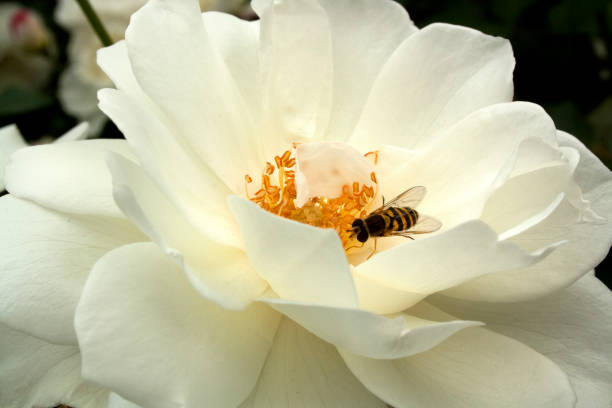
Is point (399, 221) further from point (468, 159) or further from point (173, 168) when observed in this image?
point (173, 168)

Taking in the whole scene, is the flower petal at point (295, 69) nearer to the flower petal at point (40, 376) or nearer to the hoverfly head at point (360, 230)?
the hoverfly head at point (360, 230)

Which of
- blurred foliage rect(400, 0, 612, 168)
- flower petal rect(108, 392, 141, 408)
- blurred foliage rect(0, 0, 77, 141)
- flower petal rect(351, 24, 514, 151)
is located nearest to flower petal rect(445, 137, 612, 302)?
flower petal rect(351, 24, 514, 151)

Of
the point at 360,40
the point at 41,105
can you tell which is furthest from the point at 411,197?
the point at 41,105

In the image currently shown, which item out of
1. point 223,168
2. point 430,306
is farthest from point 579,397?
point 223,168

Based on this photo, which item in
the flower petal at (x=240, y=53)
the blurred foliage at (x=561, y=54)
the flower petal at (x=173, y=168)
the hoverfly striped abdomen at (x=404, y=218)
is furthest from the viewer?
the blurred foliage at (x=561, y=54)

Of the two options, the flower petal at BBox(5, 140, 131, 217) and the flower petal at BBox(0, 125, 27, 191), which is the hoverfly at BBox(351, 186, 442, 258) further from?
the flower petal at BBox(0, 125, 27, 191)

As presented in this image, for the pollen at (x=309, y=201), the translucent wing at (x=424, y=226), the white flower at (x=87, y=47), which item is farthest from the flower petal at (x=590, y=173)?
the white flower at (x=87, y=47)
